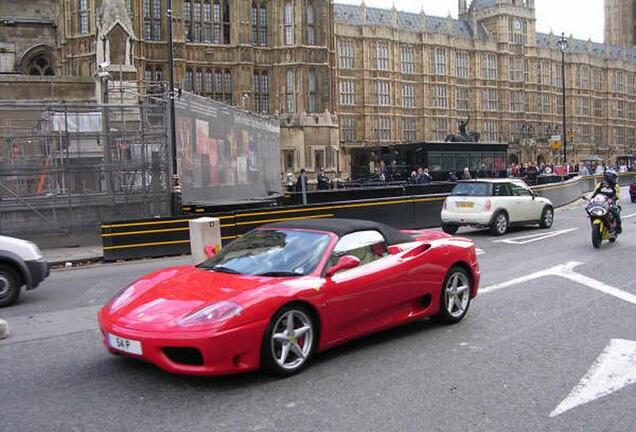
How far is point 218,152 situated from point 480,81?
2819 inches

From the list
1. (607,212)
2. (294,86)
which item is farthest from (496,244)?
(294,86)

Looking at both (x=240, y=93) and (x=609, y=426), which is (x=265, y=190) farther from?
(x=609, y=426)

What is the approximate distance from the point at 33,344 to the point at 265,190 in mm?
21575

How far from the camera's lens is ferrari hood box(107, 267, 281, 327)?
550cm

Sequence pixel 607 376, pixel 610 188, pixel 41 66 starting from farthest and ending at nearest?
pixel 41 66
pixel 610 188
pixel 607 376

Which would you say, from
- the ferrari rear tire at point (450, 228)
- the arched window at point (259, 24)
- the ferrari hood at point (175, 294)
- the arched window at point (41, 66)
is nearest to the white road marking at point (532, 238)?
the ferrari rear tire at point (450, 228)

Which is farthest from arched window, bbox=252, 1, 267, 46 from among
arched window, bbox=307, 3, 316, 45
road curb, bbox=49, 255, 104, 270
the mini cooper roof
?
the mini cooper roof

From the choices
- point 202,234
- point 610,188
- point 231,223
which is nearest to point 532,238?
point 610,188

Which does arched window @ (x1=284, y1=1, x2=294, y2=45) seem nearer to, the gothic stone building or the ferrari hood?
the gothic stone building

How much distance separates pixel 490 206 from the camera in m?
17.7

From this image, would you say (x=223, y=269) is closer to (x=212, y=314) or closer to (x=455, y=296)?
(x=212, y=314)

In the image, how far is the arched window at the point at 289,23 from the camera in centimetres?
4044

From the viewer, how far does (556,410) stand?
5.01 m

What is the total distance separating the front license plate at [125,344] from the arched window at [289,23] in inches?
1442
